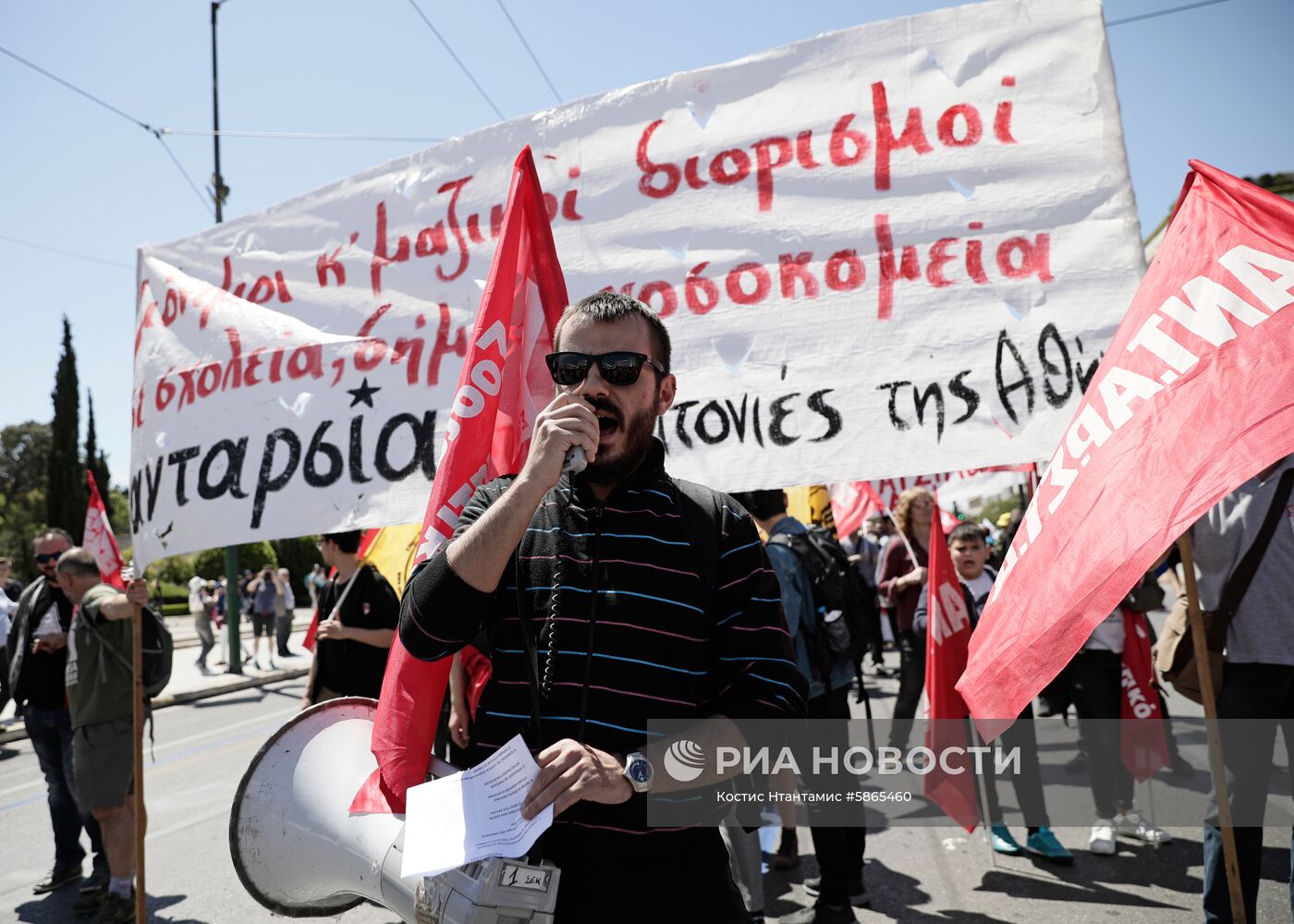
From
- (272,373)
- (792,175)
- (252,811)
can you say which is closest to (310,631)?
(272,373)

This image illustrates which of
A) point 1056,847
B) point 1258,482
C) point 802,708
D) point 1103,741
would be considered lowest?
point 1056,847

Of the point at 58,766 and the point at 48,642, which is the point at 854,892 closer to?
the point at 58,766

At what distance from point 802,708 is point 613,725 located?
0.36 meters

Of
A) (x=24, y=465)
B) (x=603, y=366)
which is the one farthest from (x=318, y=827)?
(x=24, y=465)

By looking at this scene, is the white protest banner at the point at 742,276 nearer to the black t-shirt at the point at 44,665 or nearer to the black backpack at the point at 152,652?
the black backpack at the point at 152,652

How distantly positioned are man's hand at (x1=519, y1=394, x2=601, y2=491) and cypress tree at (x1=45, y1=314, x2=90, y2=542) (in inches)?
1736

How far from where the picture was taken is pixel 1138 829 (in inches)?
191

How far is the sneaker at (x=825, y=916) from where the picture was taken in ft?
12.8

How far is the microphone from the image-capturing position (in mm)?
1541

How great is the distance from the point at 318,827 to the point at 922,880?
3.48 meters

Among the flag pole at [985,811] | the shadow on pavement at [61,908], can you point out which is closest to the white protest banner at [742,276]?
the shadow on pavement at [61,908]

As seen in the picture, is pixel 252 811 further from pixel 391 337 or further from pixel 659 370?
pixel 391 337

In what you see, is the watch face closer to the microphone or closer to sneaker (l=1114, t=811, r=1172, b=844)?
the microphone

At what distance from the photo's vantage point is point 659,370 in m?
1.76
